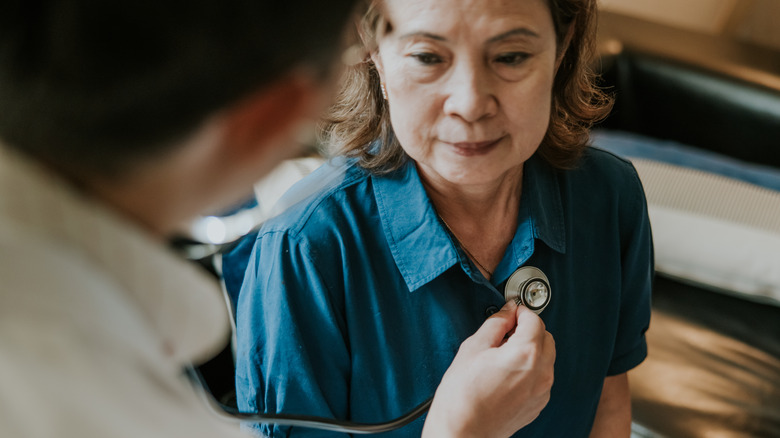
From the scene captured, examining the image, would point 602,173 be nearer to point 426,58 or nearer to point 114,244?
point 426,58

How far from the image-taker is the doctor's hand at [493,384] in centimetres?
80

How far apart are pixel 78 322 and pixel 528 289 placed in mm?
693

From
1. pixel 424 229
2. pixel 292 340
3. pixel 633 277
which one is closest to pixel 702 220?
pixel 633 277

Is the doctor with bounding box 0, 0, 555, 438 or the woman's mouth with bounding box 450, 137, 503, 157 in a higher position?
the doctor with bounding box 0, 0, 555, 438

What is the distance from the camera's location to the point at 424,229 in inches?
37.0

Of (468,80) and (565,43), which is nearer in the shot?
(468,80)

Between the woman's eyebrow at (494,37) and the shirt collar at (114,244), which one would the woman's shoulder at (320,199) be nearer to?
the woman's eyebrow at (494,37)

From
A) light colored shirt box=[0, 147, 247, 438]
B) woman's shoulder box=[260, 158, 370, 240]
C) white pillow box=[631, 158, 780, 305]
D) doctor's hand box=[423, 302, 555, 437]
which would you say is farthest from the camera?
white pillow box=[631, 158, 780, 305]

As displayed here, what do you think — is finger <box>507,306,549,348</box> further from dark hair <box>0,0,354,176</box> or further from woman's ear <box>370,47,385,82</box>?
dark hair <box>0,0,354,176</box>

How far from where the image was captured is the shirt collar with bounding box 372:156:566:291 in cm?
92

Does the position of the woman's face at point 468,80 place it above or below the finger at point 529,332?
above

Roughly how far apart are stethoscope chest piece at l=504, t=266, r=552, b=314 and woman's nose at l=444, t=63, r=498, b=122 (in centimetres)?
22

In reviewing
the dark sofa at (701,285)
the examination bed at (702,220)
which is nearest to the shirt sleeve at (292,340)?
the examination bed at (702,220)

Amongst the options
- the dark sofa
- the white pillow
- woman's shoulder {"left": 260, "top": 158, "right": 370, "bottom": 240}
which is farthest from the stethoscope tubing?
the white pillow
